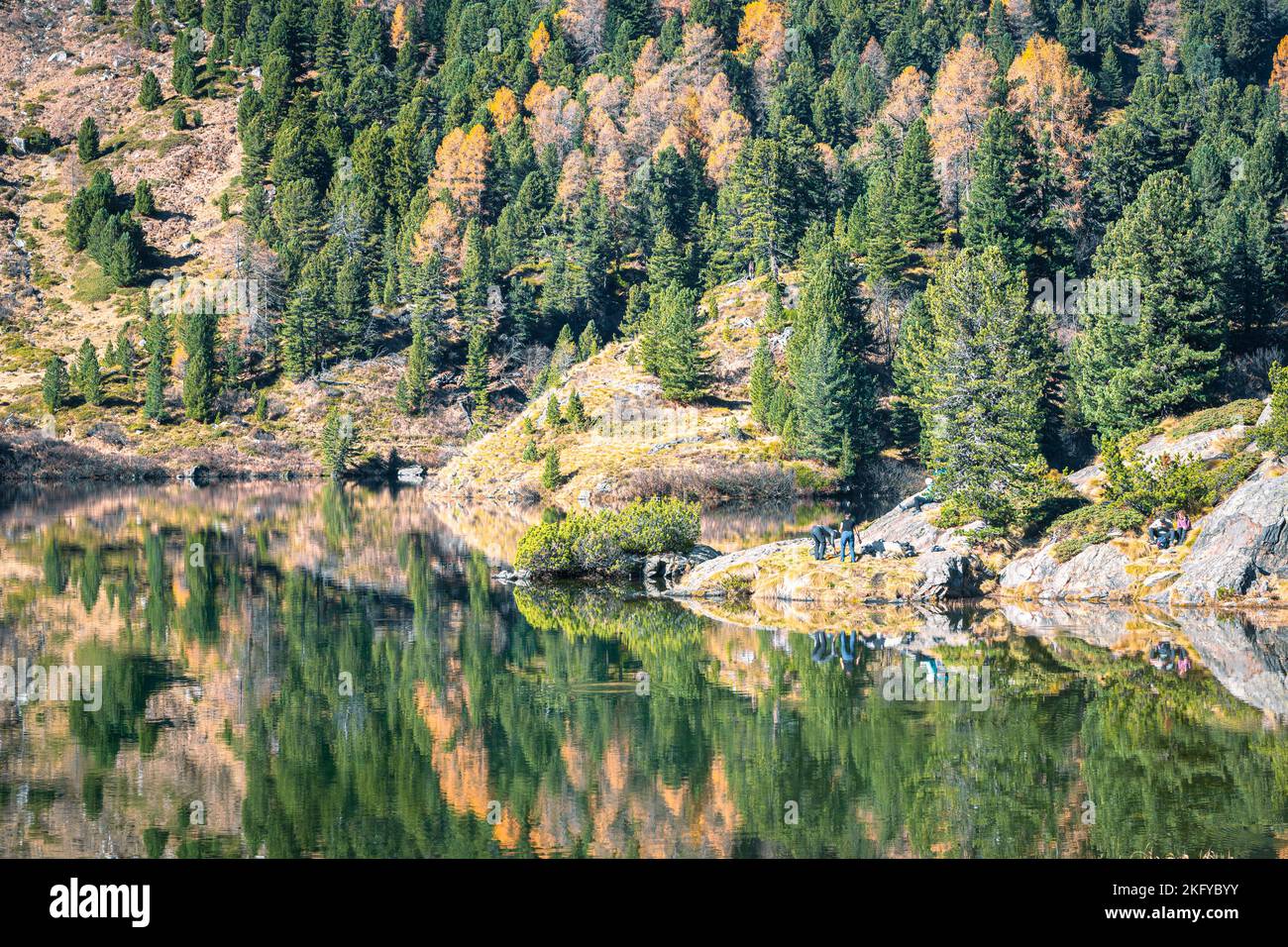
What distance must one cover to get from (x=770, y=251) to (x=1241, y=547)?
86671 millimetres

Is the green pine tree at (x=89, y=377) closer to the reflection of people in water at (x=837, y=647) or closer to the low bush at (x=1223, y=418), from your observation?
the low bush at (x=1223, y=418)

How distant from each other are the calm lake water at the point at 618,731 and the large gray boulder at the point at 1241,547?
6.98ft

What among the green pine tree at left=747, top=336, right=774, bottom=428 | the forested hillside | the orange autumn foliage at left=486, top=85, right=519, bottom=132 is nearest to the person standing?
the forested hillside

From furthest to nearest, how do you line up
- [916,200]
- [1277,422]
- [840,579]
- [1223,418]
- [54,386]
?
[54,386] < [916,200] < [1223,418] < [840,579] < [1277,422]

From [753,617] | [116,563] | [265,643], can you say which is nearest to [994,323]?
[753,617]

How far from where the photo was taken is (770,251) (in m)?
130

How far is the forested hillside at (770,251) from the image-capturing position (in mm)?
72812

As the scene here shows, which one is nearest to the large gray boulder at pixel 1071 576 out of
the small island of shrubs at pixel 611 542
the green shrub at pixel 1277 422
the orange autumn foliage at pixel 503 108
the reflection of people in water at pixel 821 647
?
the green shrub at pixel 1277 422

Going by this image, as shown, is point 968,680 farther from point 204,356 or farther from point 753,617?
point 204,356

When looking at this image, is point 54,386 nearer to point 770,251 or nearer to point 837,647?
point 770,251

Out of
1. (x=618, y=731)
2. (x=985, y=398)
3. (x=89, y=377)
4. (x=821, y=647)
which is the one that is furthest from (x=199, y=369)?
(x=618, y=731)

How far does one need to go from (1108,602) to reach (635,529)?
20044mm

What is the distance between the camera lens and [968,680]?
3759 cm

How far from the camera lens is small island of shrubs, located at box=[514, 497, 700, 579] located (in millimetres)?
58188
